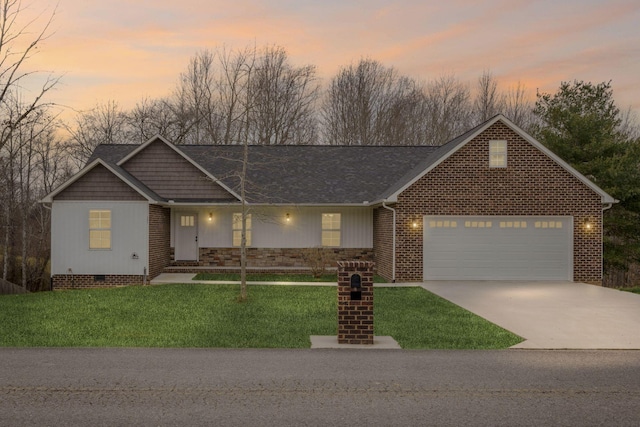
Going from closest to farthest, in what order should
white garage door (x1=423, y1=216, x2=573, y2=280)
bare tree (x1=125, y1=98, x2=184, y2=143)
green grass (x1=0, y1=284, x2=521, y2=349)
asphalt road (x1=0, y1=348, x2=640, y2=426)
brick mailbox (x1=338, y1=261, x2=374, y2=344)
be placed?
asphalt road (x1=0, y1=348, x2=640, y2=426), brick mailbox (x1=338, y1=261, x2=374, y2=344), green grass (x1=0, y1=284, x2=521, y2=349), white garage door (x1=423, y1=216, x2=573, y2=280), bare tree (x1=125, y1=98, x2=184, y2=143)

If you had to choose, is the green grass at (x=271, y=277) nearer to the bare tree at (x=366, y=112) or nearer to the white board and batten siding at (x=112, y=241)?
the white board and batten siding at (x=112, y=241)

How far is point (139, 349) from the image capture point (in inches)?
329

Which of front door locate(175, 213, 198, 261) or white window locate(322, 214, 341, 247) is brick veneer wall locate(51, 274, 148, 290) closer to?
front door locate(175, 213, 198, 261)

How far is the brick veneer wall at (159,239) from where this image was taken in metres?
19.0

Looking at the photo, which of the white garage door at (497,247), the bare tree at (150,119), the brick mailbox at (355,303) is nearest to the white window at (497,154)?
the white garage door at (497,247)

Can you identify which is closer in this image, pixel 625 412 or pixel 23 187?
pixel 625 412

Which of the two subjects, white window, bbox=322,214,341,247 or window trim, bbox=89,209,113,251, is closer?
window trim, bbox=89,209,113,251

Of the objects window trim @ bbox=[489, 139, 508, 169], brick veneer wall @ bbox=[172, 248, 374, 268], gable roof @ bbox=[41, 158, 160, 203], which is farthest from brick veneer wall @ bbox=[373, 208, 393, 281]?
gable roof @ bbox=[41, 158, 160, 203]

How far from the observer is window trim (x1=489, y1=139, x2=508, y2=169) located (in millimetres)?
18688

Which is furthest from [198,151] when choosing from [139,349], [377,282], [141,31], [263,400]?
[263,400]

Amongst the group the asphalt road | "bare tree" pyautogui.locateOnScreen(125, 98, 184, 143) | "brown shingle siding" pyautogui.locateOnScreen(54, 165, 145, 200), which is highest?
"bare tree" pyautogui.locateOnScreen(125, 98, 184, 143)

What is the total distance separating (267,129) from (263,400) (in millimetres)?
32392

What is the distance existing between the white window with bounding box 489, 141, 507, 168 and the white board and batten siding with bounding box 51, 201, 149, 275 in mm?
12618

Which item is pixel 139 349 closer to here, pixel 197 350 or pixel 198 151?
pixel 197 350
